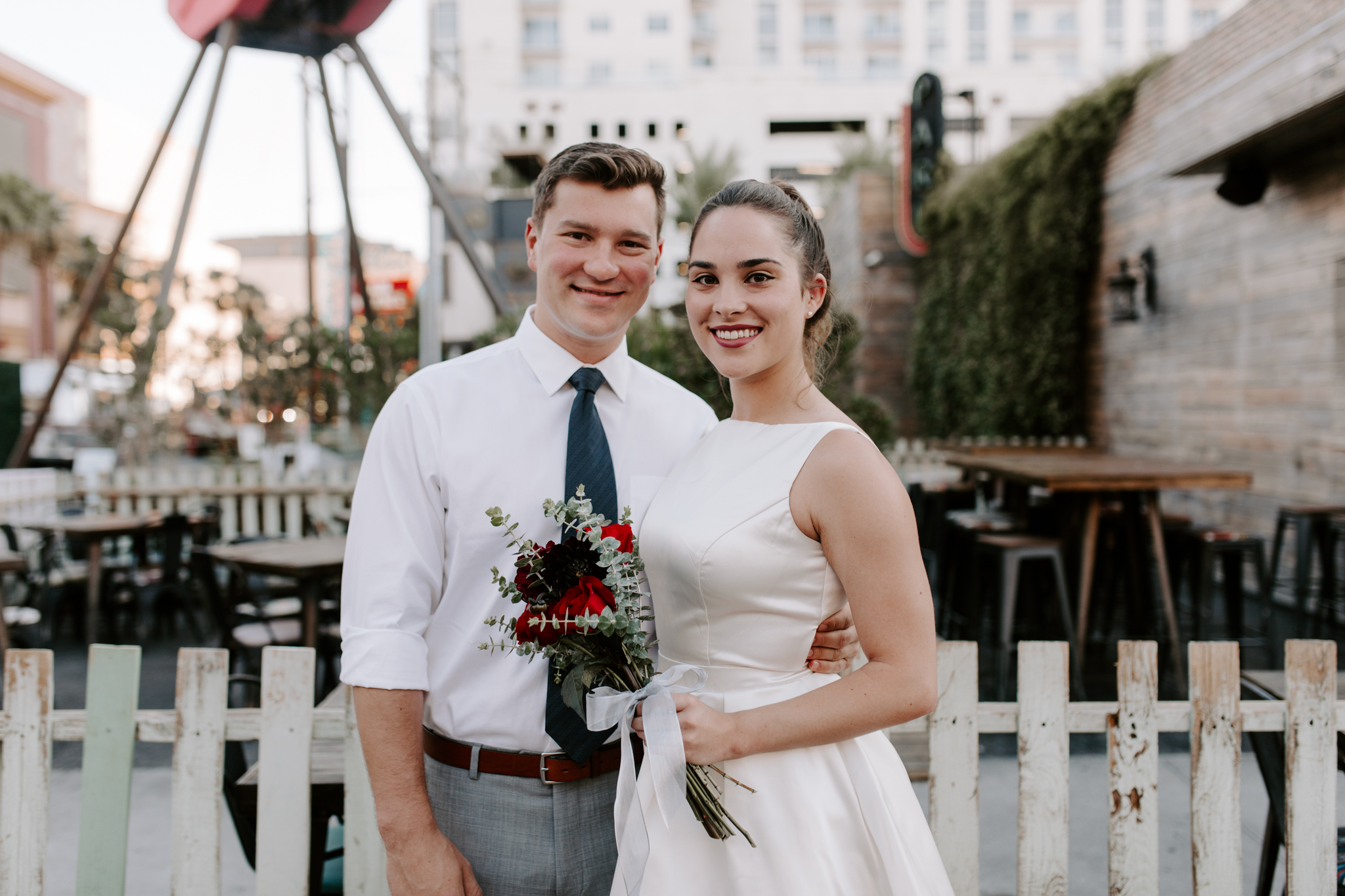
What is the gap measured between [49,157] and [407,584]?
55.9 meters

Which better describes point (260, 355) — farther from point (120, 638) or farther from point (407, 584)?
point (407, 584)

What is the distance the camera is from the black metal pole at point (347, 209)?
44.5 feet

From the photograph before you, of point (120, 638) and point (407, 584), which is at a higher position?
point (407, 584)

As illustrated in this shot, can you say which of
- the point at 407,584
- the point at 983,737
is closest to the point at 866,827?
the point at 407,584

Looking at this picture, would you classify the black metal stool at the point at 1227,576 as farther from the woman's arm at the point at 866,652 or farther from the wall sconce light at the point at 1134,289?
the woman's arm at the point at 866,652

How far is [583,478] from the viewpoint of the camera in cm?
156

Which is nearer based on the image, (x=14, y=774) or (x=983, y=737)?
(x=14, y=774)

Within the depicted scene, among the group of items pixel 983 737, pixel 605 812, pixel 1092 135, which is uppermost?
pixel 1092 135

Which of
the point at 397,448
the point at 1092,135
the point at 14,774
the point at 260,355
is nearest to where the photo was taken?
the point at 397,448

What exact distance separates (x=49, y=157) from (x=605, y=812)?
5611 cm

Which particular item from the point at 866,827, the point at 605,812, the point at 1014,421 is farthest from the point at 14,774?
the point at 1014,421

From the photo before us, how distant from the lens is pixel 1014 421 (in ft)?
34.3

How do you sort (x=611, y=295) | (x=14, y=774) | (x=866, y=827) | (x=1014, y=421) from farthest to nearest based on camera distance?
(x=1014, y=421), (x=14, y=774), (x=611, y=295), (x=866, y=827)

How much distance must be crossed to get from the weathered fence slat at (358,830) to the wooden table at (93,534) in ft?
17.3
